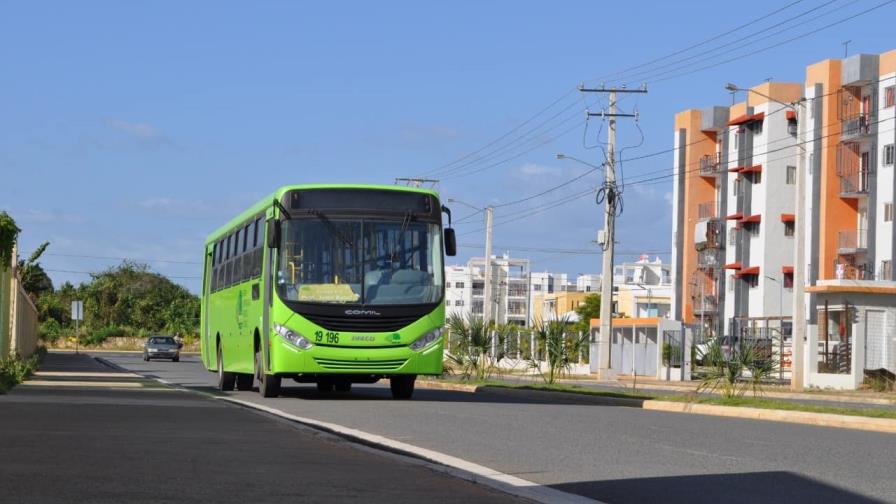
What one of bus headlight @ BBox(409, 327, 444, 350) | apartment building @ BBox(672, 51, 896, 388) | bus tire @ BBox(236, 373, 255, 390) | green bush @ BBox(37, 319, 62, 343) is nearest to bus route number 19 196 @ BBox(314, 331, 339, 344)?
bus headlight @ BBox(409, 327, 444, 350)

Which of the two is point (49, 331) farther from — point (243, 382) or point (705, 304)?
point (243, 382)

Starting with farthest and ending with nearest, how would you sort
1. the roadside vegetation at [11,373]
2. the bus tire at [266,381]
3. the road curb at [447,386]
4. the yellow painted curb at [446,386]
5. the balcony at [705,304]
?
the balcony at [705,304] → the yellow painted curb at [446,386] → the road curb at [447,386] → the roadside vegetation at [11,373] → the bus tire at [266,381]

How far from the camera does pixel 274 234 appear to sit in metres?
24.7

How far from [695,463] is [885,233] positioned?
64055mm

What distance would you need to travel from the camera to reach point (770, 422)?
21188 millimetres

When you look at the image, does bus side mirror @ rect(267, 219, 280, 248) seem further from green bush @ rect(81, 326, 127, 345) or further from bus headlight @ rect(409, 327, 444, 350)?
green bush @ rect(81, 326, 127, 345)

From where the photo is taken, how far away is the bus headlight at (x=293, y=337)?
24359 mm

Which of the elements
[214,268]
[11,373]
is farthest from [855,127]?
[11,373]

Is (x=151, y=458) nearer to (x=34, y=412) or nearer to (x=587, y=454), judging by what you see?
(x=587, y=454)

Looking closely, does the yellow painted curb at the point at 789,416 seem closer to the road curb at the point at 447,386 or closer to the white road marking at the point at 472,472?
the white road marking at the point at 472,472

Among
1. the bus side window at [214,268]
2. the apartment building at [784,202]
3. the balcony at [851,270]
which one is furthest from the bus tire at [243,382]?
the balcony at [851,270]

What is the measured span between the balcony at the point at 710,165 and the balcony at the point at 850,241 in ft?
55.4

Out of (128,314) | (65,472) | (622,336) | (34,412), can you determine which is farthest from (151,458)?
(128,314)

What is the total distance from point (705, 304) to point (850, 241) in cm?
2166
